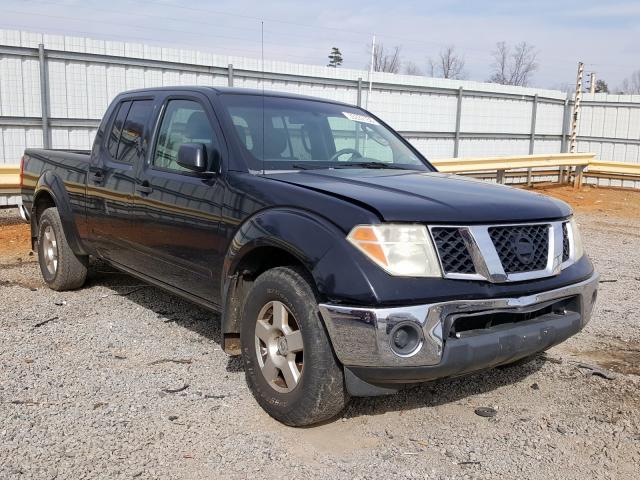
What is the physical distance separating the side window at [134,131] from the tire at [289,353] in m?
1.95

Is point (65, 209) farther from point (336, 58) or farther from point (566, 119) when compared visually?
point (566, 119)

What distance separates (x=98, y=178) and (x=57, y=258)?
1.19 m

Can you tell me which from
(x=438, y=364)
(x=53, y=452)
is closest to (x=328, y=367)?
(x=438, y=364)

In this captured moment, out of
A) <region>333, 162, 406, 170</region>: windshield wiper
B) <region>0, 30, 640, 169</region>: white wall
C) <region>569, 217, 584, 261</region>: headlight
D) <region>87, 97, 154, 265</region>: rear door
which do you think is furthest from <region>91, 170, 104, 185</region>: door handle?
<region>0, 30, 640, 169</region>: white wall

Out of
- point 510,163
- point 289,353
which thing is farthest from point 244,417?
point 510,163

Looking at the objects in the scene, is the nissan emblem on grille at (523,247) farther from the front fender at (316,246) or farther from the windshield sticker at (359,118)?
the windshield sticker at (359,118)

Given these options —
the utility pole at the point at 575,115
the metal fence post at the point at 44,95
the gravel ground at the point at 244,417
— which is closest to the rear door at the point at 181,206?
the gravel ground at the point at 244,417

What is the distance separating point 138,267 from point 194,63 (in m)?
8.24

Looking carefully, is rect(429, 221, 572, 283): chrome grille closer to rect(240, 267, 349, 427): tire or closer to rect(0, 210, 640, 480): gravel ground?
rect(240, 267, 349, 427): tire

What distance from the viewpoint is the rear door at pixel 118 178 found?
4.82m

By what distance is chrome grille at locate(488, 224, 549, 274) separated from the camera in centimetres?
320

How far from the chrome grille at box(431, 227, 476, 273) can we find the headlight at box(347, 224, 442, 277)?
5 centimetres

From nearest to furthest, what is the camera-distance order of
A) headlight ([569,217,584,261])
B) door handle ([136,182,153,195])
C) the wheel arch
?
the wheel arch < headlight ([569,217,584,261]) < door handle ([136,182,153,195])

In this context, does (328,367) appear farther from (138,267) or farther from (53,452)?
(138,267)
